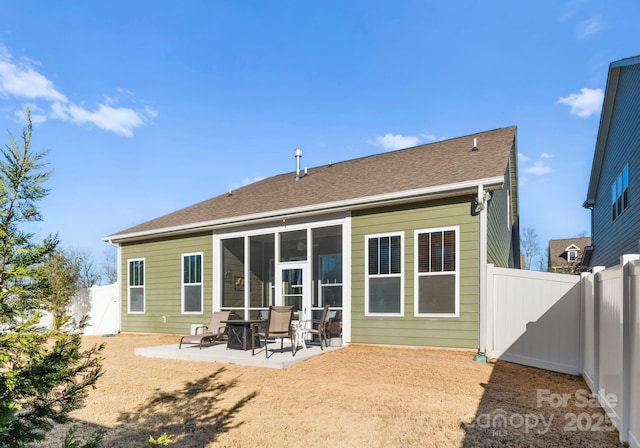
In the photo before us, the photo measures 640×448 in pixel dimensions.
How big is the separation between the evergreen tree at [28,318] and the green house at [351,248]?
6.83m

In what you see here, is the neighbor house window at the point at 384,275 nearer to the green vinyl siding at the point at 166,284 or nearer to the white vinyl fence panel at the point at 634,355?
the green vinyl siding at the point at 166,284

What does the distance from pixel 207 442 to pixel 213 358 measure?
3.86m

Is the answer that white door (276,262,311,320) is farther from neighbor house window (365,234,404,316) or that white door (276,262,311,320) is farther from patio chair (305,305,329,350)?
neighbor house window (365,234,404,316)

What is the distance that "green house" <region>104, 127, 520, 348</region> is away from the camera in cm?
794

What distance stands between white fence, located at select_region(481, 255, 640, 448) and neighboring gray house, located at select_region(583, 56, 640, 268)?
484cm

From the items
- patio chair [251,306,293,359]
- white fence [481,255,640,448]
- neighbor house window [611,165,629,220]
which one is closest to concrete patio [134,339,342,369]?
patio chair [251,306,293,359]

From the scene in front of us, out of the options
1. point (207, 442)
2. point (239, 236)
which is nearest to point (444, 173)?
point (239, 236)

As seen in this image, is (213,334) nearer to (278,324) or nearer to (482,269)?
(278,324)

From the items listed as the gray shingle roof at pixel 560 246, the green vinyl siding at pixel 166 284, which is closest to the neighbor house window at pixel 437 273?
the green vinyl siding at pixel 166 284

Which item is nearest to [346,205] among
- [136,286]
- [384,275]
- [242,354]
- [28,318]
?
[384,275]

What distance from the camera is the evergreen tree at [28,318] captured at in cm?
196

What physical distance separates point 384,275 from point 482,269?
6.67ft

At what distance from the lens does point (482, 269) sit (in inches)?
297

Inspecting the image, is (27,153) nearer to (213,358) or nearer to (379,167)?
(213,358)
